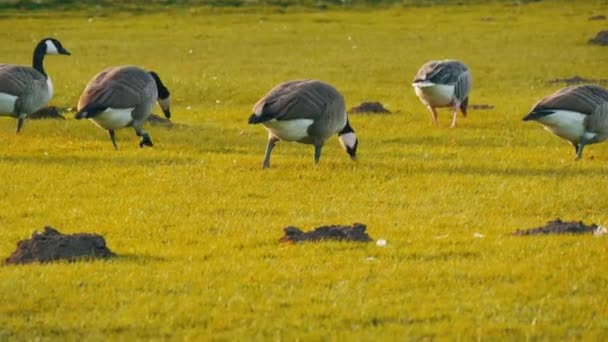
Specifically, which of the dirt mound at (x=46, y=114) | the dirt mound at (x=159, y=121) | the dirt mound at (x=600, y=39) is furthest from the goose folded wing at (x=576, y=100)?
the dirt mound at (x=600, y=39)

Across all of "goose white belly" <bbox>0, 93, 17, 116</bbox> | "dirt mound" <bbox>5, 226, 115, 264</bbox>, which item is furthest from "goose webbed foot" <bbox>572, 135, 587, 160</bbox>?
"goose white belly" <bbox>0, 93, 17, 116</bbox>

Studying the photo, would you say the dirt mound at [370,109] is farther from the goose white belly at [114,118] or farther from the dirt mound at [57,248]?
the dirt mound at [57,248]

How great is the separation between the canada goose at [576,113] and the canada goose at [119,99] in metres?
6.49

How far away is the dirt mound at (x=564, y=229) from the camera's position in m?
13.0

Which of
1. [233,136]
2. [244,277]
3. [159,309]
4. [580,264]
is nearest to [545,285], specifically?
[580,264]

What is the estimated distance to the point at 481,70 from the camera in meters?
35.5

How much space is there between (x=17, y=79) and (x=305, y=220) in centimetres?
913

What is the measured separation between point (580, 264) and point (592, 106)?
7550mm

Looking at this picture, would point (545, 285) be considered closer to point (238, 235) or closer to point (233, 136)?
point (238, 235)

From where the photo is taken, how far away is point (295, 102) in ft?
59.5

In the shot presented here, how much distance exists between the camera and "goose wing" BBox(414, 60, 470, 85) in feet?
79.7

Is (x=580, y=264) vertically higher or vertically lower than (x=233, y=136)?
higher

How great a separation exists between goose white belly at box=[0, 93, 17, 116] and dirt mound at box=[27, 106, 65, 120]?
265 centimetres

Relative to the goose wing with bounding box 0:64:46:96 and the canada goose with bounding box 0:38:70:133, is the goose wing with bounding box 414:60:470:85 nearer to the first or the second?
the canada goose with bounding box 0:38:70:133
